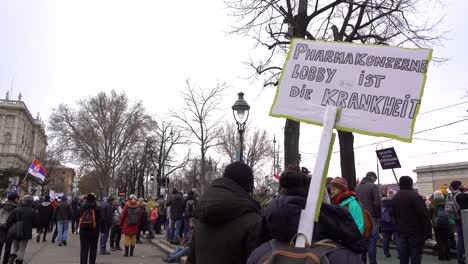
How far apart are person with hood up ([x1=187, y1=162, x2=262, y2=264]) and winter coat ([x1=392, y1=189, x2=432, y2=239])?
205 inches

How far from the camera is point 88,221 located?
35.1ft

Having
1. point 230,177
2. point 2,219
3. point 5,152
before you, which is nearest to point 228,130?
point 2,219

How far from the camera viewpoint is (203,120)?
3525 centimetres

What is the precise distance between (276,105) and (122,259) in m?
11.8

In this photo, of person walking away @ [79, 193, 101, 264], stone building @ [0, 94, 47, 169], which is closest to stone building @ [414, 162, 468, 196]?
person walking away @ [79, 193, 101, 264]

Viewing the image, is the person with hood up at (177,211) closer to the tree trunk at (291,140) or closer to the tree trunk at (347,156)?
the tree trunk at (291,140)

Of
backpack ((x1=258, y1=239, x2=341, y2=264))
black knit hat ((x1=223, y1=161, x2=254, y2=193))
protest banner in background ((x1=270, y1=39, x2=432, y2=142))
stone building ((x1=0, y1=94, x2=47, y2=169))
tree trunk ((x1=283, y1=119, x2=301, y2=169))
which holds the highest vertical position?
stone building ((x1=0, y1=94, x2=47, y2=169))

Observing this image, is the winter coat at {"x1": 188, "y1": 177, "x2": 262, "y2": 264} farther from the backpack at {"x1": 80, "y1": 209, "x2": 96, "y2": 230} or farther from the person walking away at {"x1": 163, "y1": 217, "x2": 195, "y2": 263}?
the backpack at {"x1": 80, "y1": 209, "x2": 96, "y2": 230}

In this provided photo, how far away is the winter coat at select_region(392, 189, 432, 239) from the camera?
7.77 m

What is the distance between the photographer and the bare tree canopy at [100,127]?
5728cm

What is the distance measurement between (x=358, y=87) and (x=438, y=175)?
42177 mm

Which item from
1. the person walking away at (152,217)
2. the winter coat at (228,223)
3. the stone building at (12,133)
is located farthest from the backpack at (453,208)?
the stone building at (12,133)

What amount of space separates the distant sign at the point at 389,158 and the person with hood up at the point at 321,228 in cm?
1325

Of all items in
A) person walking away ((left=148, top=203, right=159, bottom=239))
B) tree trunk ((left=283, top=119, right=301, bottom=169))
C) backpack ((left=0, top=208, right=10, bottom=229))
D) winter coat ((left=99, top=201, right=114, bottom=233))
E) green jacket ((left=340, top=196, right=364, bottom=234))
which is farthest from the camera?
person walking away ((left=148, top=203, right=159, bottom=239))
